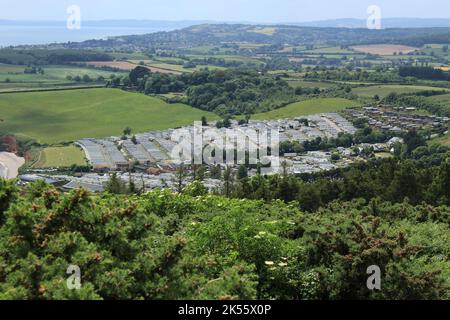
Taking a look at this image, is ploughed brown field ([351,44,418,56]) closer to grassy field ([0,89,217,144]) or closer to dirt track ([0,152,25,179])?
grassy field ([0,89,217,144])

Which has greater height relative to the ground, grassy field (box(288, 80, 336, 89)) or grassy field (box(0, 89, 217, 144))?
grassy field (box(288, 80, 336, 89))

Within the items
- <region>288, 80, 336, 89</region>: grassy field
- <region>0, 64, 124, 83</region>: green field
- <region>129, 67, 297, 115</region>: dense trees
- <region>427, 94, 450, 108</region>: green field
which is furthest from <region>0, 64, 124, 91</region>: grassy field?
<region>427, 94, 450, 108</region>: green field

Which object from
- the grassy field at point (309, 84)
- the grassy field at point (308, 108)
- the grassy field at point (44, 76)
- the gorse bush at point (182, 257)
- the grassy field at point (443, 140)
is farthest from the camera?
the grassy field at point (309, 84)

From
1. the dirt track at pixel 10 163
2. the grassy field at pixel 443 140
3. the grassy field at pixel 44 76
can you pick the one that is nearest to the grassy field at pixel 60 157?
the dirt track at pixel 10 163

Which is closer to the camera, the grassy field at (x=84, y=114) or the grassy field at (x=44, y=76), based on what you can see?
the grassy field at (x=84, y=114)

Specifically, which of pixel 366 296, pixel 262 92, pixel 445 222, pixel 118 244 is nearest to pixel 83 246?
pixel 118 244

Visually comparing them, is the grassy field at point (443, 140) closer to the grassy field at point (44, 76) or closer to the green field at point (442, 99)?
the green field at point (442, 99)
